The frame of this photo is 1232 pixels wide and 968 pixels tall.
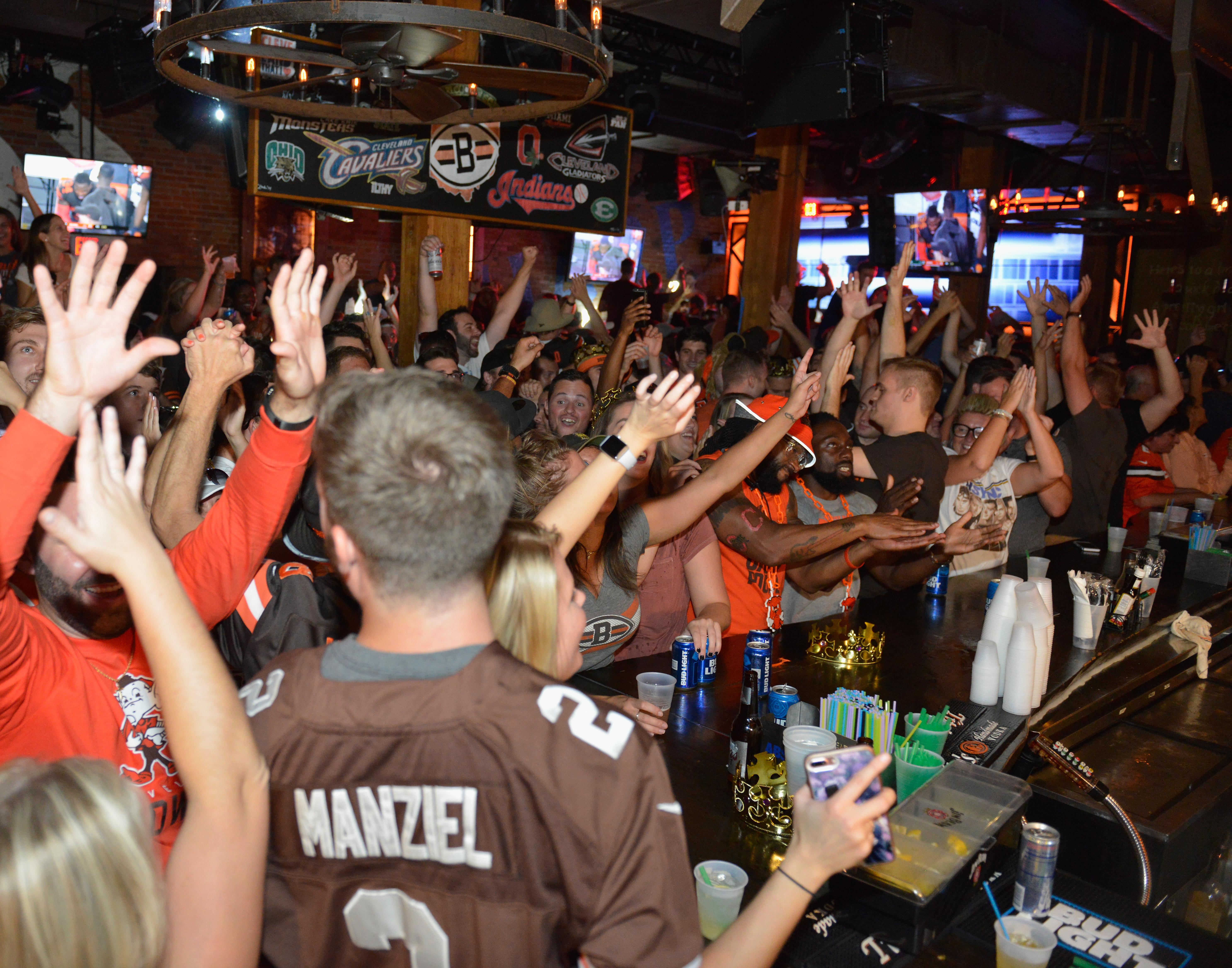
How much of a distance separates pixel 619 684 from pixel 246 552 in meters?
1.10

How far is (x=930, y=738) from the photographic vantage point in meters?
2.10

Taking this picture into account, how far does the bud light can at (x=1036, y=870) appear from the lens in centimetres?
170

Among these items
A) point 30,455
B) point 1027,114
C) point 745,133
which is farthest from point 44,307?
point 1027,114

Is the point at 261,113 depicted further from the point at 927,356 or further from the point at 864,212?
the point at 864,212

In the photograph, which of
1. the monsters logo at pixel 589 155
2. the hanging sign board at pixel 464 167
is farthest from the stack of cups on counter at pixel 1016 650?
the monsters logo at pixel 589 155

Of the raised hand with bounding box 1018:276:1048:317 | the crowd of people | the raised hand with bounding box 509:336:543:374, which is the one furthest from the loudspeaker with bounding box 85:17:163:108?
the raised hand with bounding box 1018:276:1048:317

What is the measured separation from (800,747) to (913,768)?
28 cm

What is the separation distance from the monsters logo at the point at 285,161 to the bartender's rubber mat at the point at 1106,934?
15.4ft

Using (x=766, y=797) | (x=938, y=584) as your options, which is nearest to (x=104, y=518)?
(x=766, y=797)

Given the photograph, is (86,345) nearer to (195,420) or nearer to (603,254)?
(195,420)

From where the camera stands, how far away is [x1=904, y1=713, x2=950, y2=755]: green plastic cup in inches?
82.4

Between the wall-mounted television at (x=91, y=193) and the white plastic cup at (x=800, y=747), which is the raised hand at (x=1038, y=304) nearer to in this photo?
the white plastic cup at (x=800, y=747)

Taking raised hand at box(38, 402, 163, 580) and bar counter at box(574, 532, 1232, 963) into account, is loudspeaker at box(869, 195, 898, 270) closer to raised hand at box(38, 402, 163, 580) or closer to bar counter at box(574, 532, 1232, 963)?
bar counter at box(574, 532, 1232, 963)

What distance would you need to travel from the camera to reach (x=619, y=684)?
2486 mm
